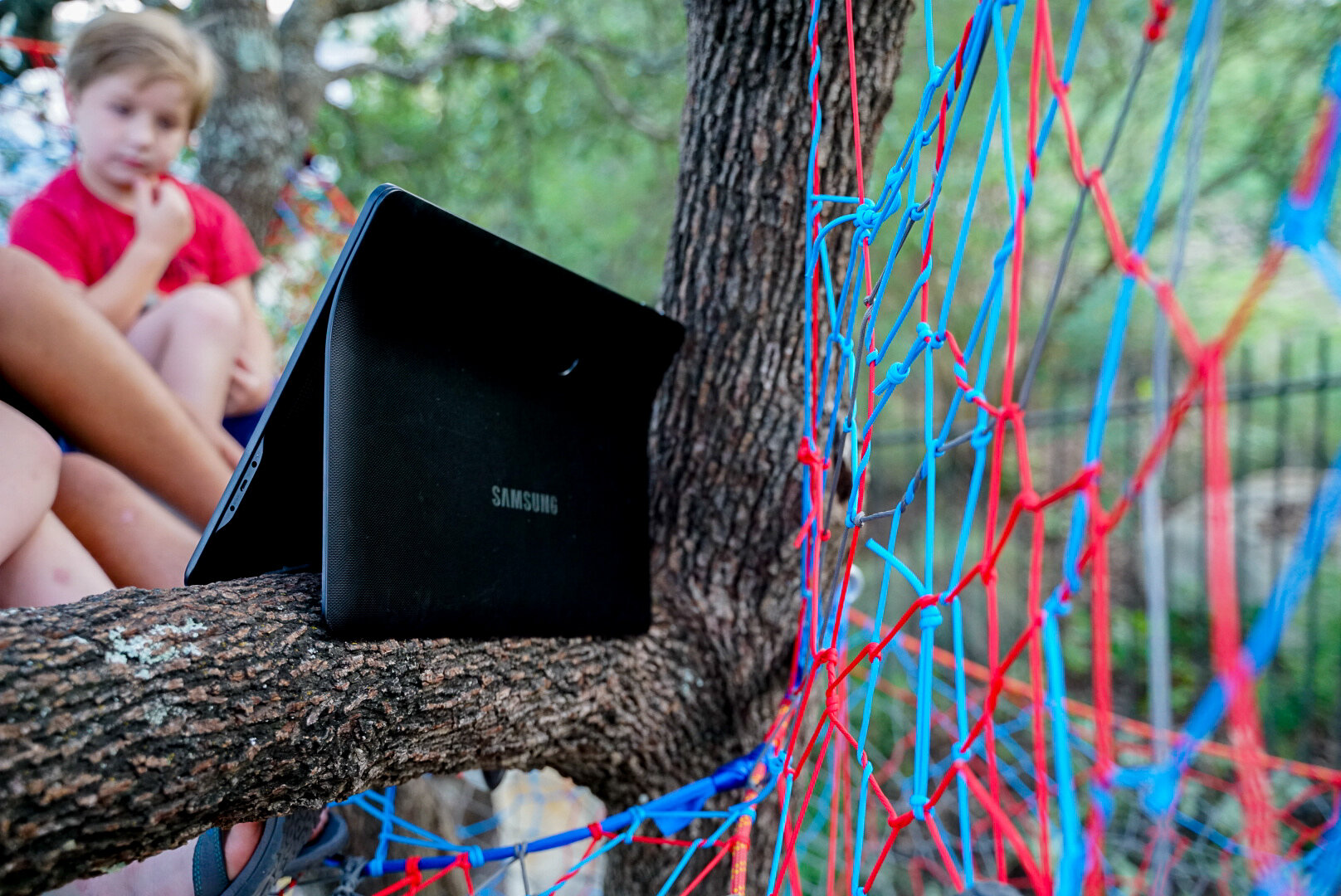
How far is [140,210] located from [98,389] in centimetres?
60

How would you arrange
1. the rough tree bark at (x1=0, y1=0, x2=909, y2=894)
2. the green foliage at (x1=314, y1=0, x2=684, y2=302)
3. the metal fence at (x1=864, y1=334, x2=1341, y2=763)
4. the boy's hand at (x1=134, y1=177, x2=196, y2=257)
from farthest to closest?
the green foliage at (x1=314, y1=0, x2=684, y2=302) → the metal fence at (x1=864, y1=334, x2=1341, y2=763) → the boy's hand at (x1=134, y1=177, x2=196, y2=257) → the rough tree bark at (x1=0, y1=0, x2=909, y2=894)

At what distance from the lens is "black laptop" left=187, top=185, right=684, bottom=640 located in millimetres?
679

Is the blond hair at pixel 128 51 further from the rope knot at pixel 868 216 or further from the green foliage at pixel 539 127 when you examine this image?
the green foliage at pixel 539 127

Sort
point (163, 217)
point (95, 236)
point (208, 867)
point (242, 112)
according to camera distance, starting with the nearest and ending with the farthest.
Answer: point (208, 867) → point (163, 217) → point (95, 236) → point (242, 112)

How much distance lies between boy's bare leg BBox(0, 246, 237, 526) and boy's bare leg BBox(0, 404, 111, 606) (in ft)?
0.29

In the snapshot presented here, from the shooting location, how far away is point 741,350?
1.07m

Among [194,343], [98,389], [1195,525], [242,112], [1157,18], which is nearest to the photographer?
[1157,18]

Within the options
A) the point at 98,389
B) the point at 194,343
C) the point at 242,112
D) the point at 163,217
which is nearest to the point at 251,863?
the point at 98,389

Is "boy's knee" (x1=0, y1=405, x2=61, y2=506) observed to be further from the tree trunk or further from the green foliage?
the green foliage

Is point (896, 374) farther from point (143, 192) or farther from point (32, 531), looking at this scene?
point (143, 192)

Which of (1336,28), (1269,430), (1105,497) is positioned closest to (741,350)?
(1336,28)

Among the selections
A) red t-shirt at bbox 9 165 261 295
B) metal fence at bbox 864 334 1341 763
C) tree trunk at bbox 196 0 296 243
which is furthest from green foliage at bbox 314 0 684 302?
red t-shirt at bbox 9 165 261 295

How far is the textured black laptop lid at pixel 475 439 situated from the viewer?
0.68 metres

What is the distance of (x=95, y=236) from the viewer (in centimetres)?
141
